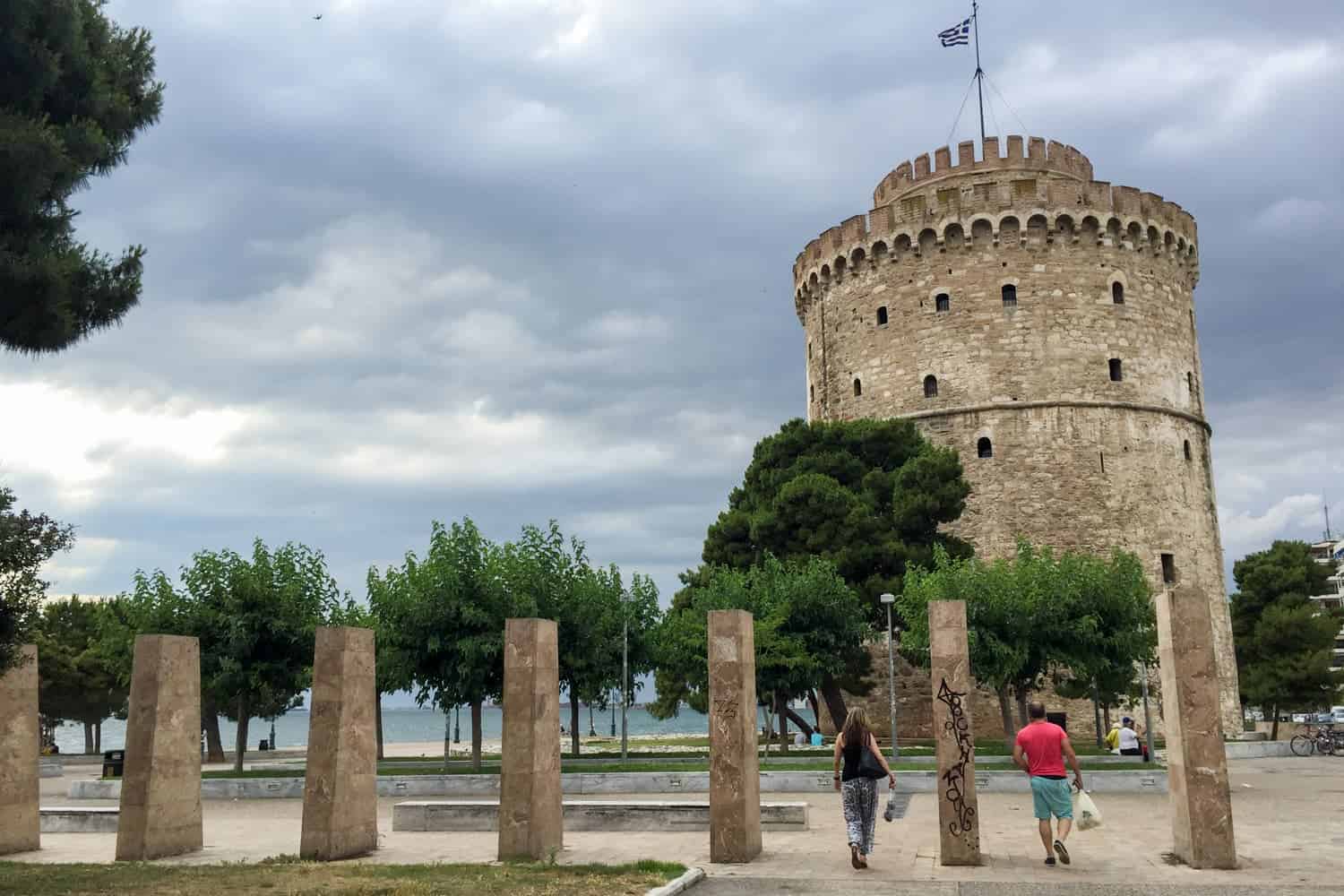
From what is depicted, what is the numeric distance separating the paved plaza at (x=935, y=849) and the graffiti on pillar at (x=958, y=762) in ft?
1.59

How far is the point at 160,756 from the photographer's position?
1260 centimetres

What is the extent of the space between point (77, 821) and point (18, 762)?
3573 millimetres

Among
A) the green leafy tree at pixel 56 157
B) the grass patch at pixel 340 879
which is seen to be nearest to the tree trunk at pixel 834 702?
the grass patch at pixel 340 879

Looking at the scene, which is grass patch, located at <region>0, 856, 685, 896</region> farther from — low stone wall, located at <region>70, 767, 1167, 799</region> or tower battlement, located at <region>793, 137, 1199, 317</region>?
tower battlement, located at <region>793, 137, 1199, 317</region>

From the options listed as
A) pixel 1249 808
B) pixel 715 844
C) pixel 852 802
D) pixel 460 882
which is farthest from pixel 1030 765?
pixel 1249 808

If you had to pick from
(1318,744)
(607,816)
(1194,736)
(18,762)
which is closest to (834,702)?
(1318,744)

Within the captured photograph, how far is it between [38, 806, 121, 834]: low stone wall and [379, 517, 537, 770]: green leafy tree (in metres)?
8.78

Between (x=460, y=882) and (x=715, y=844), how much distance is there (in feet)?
9.85

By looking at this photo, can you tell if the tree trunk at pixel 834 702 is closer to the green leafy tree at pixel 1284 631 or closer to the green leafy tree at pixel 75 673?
the green leafy tree at pixel 1284 631

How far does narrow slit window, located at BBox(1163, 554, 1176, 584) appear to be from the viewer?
124ft

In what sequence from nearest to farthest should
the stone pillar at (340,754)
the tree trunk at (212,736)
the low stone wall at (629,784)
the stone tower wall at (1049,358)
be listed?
the stone pillar at (340,754)
the low stone wall at (629,784)
the tree trunk at (212,736)
the stone tower wall at (1049,358)

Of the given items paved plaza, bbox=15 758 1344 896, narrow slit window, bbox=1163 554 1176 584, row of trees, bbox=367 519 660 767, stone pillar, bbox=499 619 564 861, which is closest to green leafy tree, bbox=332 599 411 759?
row of trees, bbox=367 519 660 767

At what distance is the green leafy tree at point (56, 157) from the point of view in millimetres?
11047

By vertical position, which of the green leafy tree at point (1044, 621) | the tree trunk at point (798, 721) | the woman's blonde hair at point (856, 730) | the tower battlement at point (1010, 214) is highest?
the tower battlement at point (1010, 214)
